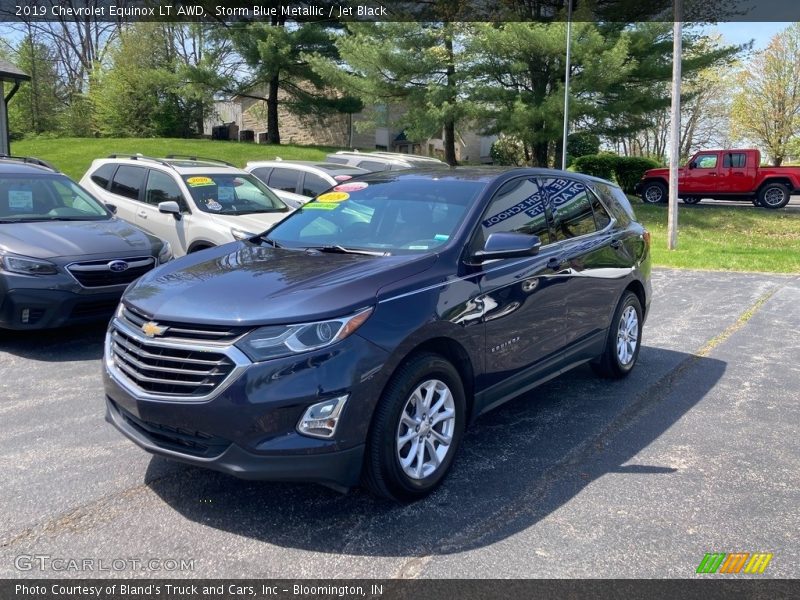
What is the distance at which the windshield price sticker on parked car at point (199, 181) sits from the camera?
9079 millimetres

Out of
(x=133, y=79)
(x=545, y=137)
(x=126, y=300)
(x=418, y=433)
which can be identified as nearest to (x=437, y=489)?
(x=418, y=433)

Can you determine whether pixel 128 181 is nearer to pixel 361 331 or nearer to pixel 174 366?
pixel 174 366

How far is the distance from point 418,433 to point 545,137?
19388 mm

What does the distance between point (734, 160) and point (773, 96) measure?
22577mm

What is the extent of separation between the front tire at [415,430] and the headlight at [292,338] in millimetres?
398

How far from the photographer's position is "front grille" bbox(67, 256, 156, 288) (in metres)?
6.35

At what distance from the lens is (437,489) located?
12.7 feet

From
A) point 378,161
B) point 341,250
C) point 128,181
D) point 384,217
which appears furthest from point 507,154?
point 341,250

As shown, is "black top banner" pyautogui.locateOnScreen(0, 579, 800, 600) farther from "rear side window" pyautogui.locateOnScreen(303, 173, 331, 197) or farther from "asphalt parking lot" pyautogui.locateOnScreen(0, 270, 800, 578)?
"rear side window" pyautogui.locateOnScreen(303, 173, 331, 197)

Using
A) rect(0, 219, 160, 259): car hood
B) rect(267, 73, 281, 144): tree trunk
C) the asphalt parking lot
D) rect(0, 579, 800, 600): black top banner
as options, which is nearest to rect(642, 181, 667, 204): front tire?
rect(267, 73, 281, 144): tree trunk

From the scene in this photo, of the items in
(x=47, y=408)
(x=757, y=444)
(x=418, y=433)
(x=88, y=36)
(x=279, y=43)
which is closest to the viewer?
(x=418, y=433)

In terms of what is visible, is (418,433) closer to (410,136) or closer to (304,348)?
(304,348)

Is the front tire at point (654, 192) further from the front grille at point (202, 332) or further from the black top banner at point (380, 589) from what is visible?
the front grille at point (202, 332)

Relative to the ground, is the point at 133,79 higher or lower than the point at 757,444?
higher
